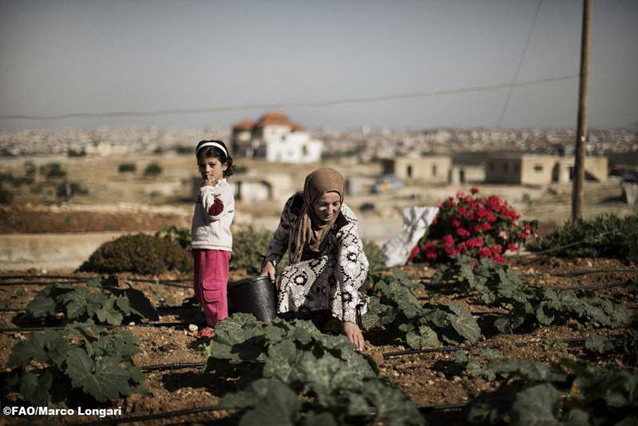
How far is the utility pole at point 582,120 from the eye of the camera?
927cm

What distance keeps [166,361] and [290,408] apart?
1.78 metres

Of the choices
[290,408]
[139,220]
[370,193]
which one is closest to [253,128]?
[370,193]

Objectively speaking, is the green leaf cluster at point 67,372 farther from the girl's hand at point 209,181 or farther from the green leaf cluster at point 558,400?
the green leaf cluster at point 558,400

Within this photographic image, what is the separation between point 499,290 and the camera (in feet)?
15.8

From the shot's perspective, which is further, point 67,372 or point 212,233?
point 212,233

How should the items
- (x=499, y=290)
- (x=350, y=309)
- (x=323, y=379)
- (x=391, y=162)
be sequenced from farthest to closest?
(x=391, y=162), (x=499, y=290), (x=350, y=309), (x=323, y=379)

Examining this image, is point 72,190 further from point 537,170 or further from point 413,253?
point 537,170

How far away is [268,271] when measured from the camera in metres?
4.40

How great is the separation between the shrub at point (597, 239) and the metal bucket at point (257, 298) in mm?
4615

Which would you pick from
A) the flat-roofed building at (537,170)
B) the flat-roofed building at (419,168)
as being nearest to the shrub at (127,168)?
the flat-roofed building at (419,168)

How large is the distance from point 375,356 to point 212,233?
148 cm

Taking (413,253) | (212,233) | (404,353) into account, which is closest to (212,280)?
(212,233)

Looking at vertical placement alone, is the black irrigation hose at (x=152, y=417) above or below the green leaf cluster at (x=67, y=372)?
below

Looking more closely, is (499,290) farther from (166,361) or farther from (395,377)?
(166,361)
